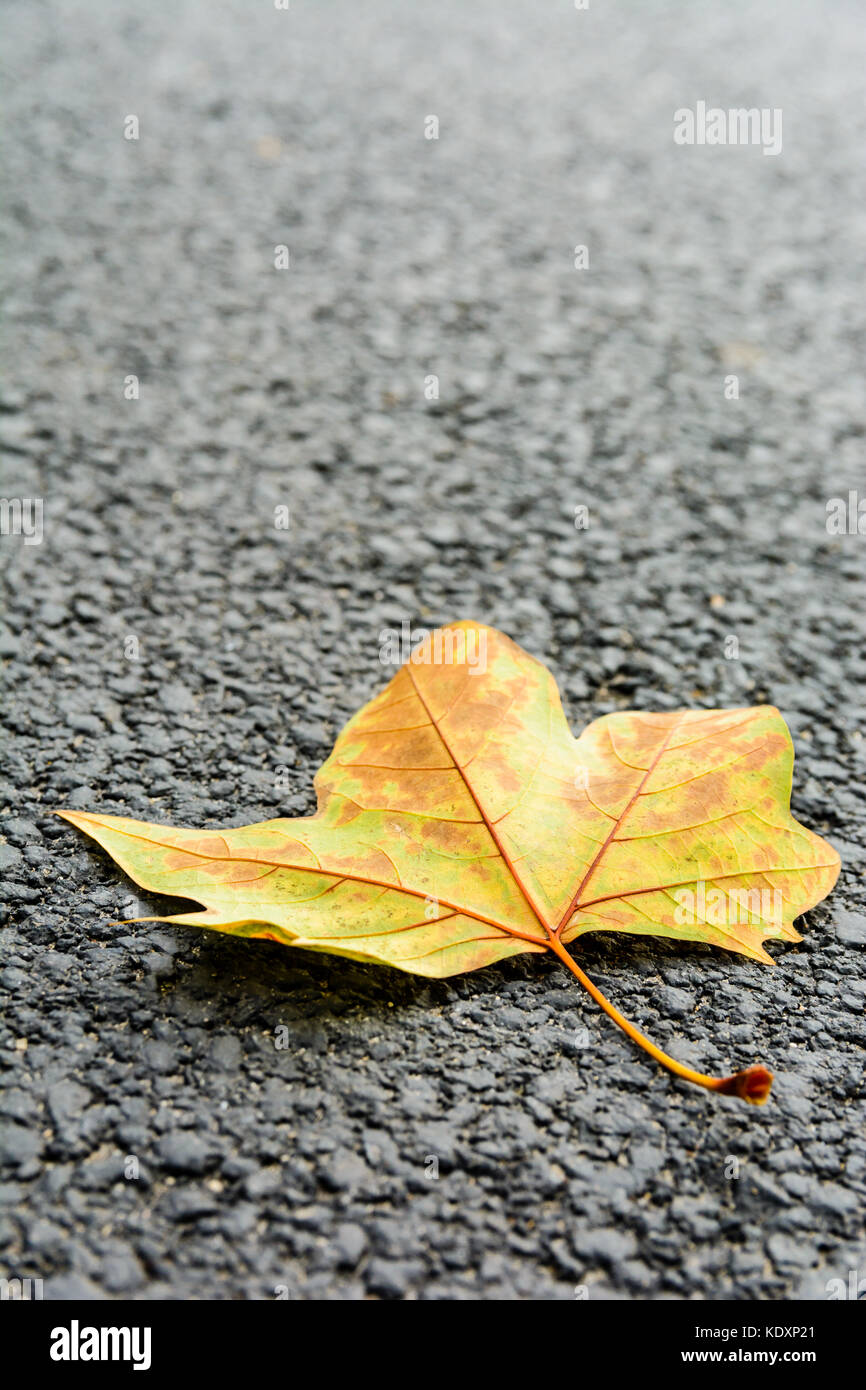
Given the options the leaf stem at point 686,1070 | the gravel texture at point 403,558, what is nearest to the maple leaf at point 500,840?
the leaf stem at point 686,1070

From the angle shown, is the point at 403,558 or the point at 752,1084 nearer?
the point at 752,1084

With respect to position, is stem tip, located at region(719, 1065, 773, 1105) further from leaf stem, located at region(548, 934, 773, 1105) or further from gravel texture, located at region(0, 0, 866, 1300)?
gravel texture, located at region(0, 0, 866, 1300)

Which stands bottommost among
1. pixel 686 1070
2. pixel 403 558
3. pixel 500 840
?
pixel 686 1070

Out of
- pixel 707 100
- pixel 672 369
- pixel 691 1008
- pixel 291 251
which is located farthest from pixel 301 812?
pixel 707 100

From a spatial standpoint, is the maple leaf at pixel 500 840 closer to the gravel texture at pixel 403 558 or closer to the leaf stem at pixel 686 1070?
the leaf stem at pixel 686 1070

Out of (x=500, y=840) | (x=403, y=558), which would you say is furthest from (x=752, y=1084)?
(x=403, y=558)

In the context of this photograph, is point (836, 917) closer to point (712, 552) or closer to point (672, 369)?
point (712, 552)

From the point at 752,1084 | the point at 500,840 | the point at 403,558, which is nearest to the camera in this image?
the point at 752,1084

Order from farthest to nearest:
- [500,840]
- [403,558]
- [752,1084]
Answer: [403,558] → [500,840] → [752,1084]

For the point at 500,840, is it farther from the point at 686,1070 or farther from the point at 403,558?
the point at 403,558
